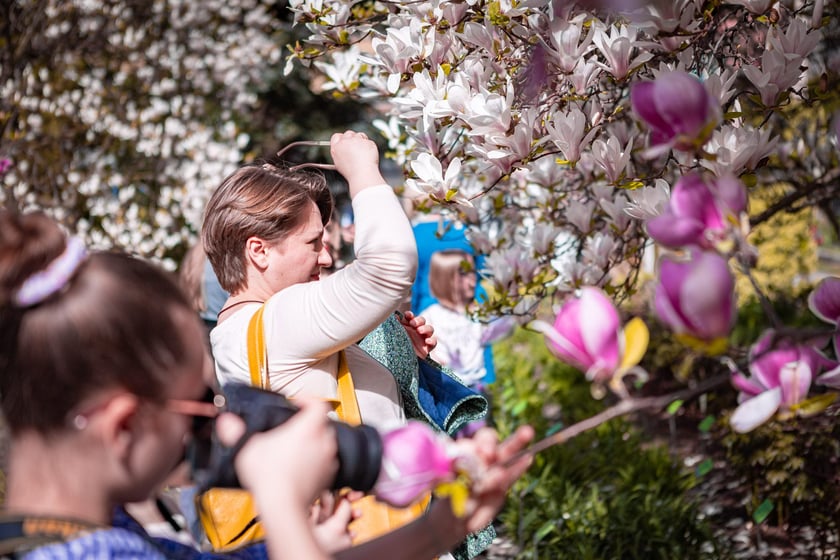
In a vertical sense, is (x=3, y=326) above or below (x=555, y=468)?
above

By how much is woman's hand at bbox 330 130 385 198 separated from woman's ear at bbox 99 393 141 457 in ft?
2.12

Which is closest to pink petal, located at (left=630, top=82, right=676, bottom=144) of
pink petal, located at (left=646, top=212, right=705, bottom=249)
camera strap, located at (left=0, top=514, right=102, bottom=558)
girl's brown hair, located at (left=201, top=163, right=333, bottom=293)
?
pink petal, located at (left=646, top=212, right=705, bottom=249)

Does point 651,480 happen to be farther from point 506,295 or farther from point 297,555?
point 297,555

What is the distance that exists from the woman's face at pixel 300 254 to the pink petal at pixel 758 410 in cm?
107

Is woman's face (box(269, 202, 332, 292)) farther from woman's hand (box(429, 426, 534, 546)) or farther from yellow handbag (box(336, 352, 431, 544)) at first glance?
woman's hand (box(429, 426, 534, 546))

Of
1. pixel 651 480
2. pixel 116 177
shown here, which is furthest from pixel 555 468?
pixel 116 177

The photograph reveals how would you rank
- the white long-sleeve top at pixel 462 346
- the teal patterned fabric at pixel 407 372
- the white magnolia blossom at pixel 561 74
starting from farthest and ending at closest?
the white long-sleeve top at pixel 462 346
the teal patterned fabric at pixel 407 372
the white magnolia blossom at pixel 561 74

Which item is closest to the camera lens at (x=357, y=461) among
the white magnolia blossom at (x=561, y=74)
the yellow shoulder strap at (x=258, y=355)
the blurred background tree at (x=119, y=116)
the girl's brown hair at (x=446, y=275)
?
the yellow shoulder strap at (x=258, y=355)

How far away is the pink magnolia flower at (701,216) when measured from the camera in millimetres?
998

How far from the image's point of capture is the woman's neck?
1.06 m

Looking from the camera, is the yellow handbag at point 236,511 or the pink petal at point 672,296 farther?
the yellow handbag at point 236,511

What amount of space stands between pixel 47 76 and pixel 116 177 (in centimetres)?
92

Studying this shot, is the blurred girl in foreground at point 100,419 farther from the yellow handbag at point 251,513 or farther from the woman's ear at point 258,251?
the woman's ear at point 258,251

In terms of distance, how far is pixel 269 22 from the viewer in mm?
8930
